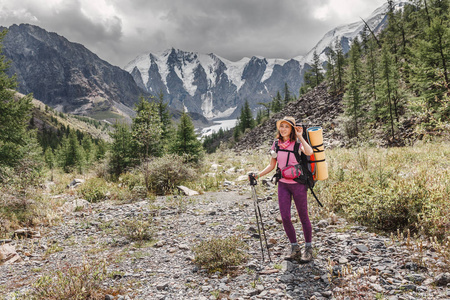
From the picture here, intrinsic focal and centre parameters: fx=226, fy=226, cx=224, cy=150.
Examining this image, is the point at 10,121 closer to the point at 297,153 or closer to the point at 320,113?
the point at 297,153

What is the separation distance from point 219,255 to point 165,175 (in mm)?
8585

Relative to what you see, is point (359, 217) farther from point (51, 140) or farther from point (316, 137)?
point (51, 140)

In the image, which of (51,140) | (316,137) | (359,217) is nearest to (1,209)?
(316,137)

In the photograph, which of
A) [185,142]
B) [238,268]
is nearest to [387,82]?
[185,142]

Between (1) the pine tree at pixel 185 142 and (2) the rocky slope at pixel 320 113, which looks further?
(2) the rocky slope at pixel 320 113

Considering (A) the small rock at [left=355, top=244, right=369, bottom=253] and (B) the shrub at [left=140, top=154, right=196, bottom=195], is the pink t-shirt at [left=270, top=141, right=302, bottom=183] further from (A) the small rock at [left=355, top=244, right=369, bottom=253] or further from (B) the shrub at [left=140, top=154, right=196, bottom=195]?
(B) the shrub at [left=140, top=154, right=196, bottom=195]

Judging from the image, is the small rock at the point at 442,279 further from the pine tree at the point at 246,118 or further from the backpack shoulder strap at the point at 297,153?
the pine tree at the point at 246,118

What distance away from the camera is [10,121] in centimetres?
1276

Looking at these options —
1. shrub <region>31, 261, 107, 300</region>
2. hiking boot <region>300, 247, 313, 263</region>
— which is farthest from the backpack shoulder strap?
shrub <region>31, 261, 107, 300</region>

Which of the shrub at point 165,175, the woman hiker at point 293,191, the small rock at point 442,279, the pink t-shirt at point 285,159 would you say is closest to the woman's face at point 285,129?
the woman hiker at point 293,191

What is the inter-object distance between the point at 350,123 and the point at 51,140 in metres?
156

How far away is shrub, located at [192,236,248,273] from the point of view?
4582 millimetres

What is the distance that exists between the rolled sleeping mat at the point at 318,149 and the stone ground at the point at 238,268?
4.89ft

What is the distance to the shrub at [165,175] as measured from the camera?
483 inches
